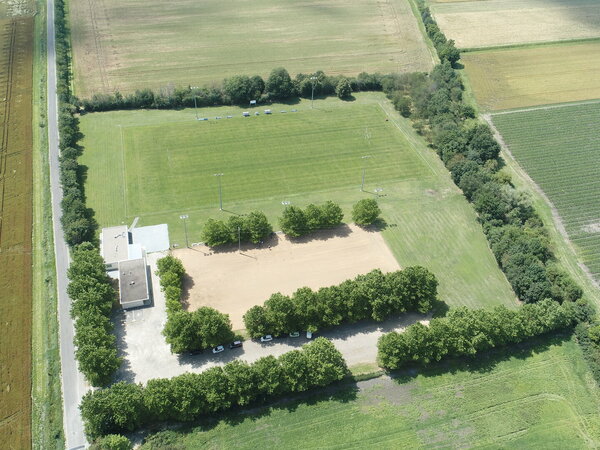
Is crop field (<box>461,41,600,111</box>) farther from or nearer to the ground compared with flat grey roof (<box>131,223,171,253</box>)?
farther from the ground

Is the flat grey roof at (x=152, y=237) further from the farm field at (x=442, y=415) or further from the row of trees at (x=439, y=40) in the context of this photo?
the row of trees at (x=439, y=40)

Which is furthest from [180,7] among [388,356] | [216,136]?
[388,356]

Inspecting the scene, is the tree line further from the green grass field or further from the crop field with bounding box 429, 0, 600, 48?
the crop field with bounding box 429, 0, 600, 48

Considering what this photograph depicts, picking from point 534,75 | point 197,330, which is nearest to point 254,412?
point 197,330

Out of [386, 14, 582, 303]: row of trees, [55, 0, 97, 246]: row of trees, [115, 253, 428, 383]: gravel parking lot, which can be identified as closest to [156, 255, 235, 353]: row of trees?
[115, 253, 428, 383]: gravel parking lot

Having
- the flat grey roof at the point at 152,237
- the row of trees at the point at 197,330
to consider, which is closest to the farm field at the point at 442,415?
the row of trees at the point at 197,330

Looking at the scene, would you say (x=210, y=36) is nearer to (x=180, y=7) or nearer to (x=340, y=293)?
(x=180, y=7)

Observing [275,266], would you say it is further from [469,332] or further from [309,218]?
[469,332]
